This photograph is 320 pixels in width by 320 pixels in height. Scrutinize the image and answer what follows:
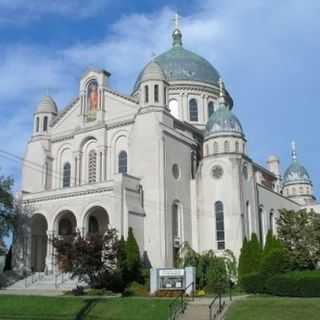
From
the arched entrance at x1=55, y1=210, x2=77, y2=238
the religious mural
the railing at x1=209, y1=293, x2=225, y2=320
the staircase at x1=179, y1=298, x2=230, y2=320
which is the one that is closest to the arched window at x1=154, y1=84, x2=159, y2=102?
the religious mural

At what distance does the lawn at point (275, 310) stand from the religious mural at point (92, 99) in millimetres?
31018

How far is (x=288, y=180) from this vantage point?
76375mm

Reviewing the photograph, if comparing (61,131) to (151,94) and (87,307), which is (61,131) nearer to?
(151,94)

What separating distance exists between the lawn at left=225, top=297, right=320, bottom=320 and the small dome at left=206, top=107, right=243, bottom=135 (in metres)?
25.5

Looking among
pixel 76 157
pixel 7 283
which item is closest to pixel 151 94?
pixel 76 157

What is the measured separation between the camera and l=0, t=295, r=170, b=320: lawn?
90.8 feet

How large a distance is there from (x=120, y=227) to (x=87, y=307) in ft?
44.5

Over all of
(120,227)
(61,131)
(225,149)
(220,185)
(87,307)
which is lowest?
(87,307)

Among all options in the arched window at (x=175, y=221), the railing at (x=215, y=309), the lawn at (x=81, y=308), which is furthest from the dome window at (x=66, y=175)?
the railing at (x=215, y=309)

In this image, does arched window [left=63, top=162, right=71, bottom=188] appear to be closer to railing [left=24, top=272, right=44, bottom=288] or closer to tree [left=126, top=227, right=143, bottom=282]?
railing [left=24, top=272, right=44, bottom=288]

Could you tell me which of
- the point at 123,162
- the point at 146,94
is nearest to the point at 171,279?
the point at 123,162

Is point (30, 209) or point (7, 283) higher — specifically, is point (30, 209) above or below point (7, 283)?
above

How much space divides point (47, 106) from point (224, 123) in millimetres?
19168

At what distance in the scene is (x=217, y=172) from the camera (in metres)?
50.2
